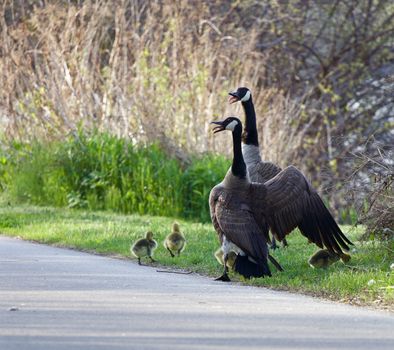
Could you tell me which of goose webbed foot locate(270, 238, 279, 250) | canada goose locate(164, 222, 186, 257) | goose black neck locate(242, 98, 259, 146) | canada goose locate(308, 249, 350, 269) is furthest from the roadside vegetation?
canada goose locate(308, 249, 350, 269)

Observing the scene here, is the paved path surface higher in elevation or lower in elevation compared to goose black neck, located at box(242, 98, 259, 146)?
lower

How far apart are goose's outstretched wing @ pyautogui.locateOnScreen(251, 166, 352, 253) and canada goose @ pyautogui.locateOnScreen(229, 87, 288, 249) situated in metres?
2.05

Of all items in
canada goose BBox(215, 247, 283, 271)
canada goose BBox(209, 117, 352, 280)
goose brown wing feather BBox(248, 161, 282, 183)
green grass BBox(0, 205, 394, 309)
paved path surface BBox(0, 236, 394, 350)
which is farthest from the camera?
goose brown wing feather BBox(248, 161, 282, 183)

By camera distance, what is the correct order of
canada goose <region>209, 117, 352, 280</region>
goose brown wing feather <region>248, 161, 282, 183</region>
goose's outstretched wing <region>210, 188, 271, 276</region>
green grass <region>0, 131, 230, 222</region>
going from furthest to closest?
green grass <region>0, 131, 230, 222</region>
goose brown wing feather <region>248, 161, 282, 183</region>
canada goose <region>209, 117, 352, 280</region>
goose's outstretched wing <region>210, 188, 271, 276</region>

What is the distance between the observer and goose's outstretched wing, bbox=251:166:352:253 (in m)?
12.3

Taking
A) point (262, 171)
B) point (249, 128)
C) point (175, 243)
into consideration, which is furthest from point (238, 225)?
point (249, 128)

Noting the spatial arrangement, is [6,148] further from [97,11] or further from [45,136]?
[97,11]

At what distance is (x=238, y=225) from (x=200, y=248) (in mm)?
2617

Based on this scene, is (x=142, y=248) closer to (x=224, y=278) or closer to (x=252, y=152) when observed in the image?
(x=224, y=278)

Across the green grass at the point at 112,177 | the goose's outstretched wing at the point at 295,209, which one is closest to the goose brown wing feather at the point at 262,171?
the goose's outstretched wing at the point at 295,209

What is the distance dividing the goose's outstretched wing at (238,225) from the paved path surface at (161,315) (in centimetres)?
42

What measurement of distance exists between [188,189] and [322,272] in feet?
26.4

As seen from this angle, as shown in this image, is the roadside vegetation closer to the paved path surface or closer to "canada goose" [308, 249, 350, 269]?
"canada goose" [308, 249, 350, 269]

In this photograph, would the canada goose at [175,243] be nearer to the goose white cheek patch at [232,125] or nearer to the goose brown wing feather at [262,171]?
the goose brown wing feather at [262,171]
